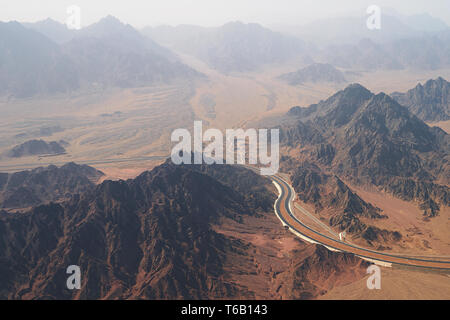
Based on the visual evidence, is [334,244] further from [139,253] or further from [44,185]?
[44,185]

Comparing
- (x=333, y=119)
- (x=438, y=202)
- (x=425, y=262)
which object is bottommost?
(x=425, y=262)

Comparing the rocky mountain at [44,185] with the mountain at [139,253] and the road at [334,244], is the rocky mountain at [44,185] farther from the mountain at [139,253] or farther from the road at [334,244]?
the road at [334,244]

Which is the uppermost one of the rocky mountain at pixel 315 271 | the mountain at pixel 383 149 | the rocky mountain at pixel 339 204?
the mountain at pixel 383 149

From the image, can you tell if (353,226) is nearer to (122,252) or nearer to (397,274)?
(397,274)

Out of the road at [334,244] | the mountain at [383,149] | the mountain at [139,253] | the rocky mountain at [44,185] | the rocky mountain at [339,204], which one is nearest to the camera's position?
the mountain at [139,253]

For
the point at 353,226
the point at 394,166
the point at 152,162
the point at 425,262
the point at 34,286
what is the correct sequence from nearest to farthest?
1. the point at 34,286
2. the point at 425,262
3. the point at 353,226
4. the point at 394,166
5. the point at 152,162

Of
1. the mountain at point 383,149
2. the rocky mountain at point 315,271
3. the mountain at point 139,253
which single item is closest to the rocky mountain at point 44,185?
the mountain at point 139,253

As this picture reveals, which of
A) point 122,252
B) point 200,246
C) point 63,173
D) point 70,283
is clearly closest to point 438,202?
point 200,246

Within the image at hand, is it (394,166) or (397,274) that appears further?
(394,166)
